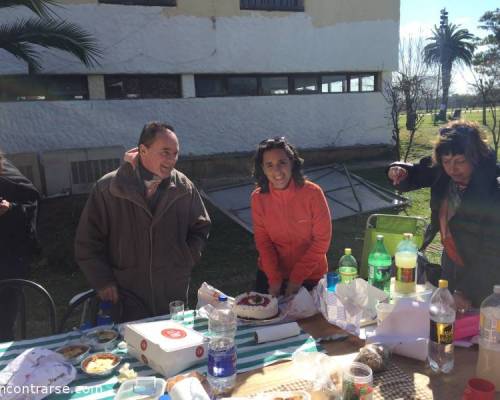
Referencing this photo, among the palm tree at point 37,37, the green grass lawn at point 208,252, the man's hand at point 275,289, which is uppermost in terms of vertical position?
the palm tree at point 37,37

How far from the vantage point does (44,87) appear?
9250 millimetres

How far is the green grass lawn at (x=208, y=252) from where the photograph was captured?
215 inches

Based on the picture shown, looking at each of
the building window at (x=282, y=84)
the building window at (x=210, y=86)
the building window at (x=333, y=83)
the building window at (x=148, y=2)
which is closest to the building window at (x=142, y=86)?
the building window at (x=210, y=86)

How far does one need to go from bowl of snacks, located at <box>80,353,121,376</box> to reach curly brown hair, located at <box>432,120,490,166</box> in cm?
215

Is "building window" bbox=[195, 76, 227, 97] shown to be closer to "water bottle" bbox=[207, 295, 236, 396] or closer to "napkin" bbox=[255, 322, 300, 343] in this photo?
"napkin" bbox=[255, 322, 300, 343]

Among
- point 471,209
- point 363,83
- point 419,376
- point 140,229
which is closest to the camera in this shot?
point 419,376

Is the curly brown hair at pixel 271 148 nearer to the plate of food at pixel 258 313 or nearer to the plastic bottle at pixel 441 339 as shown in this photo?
the plate of food at pixel 258 313

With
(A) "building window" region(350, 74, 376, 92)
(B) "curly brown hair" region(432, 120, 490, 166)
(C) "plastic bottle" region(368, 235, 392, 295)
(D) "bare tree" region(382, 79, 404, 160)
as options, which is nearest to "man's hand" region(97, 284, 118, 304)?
(C) "plastic bottle" region(368, 235, 392, 295)

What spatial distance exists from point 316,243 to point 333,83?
33.2ft

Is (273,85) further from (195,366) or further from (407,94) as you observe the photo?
(195,366)

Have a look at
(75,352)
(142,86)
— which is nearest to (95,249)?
(75,352)

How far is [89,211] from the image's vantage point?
2795mm

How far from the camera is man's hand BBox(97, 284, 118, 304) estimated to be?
2.75 m

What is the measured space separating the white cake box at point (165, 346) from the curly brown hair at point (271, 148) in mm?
1278
